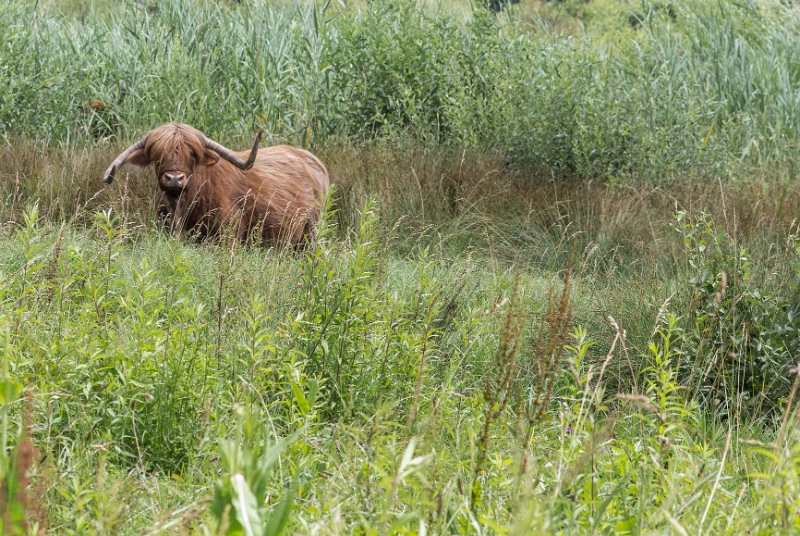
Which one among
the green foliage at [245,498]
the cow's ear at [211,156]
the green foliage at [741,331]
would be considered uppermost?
the green foliage at [245,498]

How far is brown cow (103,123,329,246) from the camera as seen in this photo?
6828 mm

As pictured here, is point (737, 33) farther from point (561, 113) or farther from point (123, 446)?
point (123, 446)

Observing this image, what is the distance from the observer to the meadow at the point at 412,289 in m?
2.40

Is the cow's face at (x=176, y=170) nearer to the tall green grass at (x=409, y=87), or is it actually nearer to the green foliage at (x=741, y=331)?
the tall green grass at (x=409, y=87)

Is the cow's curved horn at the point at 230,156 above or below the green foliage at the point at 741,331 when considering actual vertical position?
below

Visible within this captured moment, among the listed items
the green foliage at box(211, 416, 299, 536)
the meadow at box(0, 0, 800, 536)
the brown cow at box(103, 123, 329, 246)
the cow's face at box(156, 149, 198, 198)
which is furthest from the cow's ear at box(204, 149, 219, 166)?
the green foliage at box(211, 416, 299, 536)

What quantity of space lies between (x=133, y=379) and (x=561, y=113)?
6147mm

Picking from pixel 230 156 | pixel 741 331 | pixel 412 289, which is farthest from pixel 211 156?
pixel 741 331

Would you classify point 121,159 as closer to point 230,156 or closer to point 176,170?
point 176,170

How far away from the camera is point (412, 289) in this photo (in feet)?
15.3

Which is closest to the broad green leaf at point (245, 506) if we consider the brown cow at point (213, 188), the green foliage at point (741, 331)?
the green foliage at point (741, 331)

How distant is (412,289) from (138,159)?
339 centimetres

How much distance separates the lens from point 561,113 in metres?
8.56

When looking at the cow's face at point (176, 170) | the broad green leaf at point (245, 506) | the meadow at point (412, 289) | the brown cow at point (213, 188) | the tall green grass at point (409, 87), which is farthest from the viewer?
the tall green grass at point (409, 87)
